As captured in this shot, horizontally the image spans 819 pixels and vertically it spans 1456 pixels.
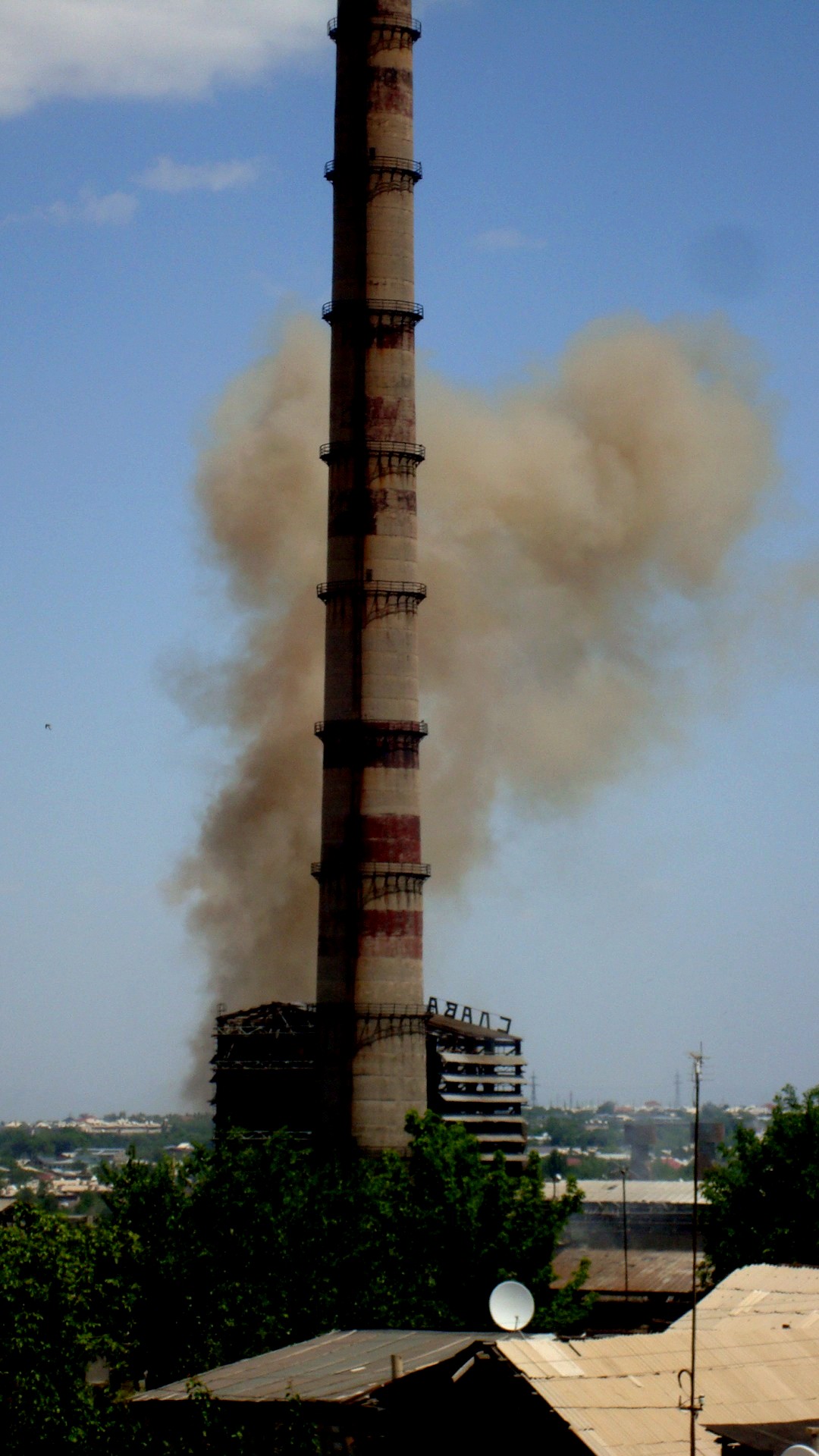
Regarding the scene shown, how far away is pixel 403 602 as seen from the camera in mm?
80500

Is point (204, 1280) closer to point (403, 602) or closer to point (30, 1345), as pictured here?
point (30, 1345)

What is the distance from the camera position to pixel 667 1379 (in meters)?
34.9

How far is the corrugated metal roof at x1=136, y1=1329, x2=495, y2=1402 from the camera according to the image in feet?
116

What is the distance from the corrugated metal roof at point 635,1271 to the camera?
85.3 metres

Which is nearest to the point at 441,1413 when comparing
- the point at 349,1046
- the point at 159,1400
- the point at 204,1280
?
the point at 159,1400

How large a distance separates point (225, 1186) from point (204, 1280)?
192 inches

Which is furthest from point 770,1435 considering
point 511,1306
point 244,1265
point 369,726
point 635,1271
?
point 635,1271

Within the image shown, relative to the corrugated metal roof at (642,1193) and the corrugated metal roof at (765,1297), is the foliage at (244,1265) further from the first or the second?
the corrugated metal roof at (642,1193)

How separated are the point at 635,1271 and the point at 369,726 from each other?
93.9 ft

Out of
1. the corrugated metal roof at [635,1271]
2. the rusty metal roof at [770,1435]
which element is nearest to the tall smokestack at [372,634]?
the corrugated metal roof at [635,1271]

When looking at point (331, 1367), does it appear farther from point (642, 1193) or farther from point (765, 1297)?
point (642, 1193)

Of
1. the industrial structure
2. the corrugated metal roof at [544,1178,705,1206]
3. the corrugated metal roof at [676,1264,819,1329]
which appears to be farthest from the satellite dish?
the corrugated metal roof at [544,1178,705,1206]

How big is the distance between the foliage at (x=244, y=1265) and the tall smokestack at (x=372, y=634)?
12865mm

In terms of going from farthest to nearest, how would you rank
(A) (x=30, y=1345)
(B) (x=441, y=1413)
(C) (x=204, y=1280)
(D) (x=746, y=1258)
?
(D) (x=746, y=1258)
(C) (x=204, y=1280)
(A) (x=30, y=1345)
(B) (x=441, y=1413)
